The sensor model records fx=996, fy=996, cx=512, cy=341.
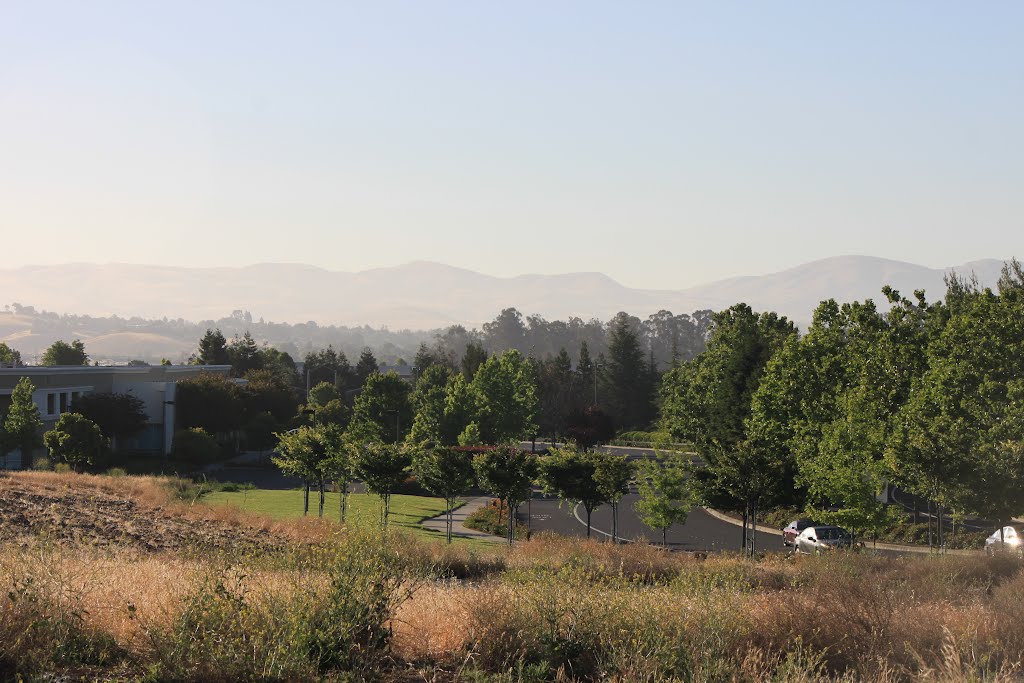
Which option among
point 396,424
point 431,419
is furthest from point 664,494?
point 396,424

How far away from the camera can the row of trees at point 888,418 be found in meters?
30.3

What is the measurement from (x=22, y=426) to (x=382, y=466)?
2927 cm

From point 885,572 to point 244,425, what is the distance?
6999cm

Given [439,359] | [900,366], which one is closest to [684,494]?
[900,366]

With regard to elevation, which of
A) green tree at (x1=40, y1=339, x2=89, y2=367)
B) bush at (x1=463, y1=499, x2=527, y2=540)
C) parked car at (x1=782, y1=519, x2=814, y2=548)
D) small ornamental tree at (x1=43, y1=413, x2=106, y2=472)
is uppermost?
green tree at (x1=40, y1=339, x2=89, y2=367)

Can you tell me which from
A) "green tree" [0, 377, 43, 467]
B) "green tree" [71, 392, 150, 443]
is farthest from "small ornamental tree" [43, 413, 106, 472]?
"green tree" [71, 392, 150, 443]

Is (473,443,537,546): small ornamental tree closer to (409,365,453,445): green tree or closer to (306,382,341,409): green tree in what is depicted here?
(409,365,453,445): green tree

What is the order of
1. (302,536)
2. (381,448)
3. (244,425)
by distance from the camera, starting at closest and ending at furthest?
1. (302,536)
2. (381,448)
3. (244,425)

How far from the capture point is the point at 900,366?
3675 centimetres

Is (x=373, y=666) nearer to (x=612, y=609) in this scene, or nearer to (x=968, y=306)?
(x=612, y=609)

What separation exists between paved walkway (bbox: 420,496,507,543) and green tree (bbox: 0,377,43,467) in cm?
2569

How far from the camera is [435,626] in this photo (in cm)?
1177

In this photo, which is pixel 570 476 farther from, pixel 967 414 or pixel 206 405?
pixel 206 405

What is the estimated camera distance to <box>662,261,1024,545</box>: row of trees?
30.3 metres
